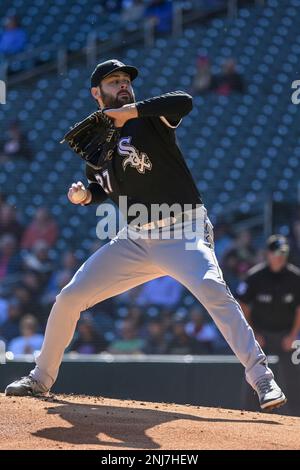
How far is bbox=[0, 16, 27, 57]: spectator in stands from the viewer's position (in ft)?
43.1

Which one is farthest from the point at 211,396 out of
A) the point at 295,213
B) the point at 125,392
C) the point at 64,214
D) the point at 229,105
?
the point at 229,105

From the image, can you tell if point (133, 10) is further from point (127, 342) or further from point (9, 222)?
point (127, 342)

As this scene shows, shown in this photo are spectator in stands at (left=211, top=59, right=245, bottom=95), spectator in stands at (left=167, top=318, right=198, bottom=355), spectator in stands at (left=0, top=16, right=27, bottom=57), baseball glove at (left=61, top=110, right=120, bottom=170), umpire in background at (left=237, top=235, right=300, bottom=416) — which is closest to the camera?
baseball glove at (left=61, top=110, right=120, bottom=170)

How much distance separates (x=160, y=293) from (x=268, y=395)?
242 inches

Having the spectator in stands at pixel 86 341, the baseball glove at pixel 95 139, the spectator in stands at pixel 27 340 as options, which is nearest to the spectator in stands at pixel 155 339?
the spectator in stands at pixel 86 341

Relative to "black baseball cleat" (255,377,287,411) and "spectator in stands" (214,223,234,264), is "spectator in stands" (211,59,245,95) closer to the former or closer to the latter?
"spectator in stands" (214,223,234,264)

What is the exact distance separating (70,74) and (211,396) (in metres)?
6.25

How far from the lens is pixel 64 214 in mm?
11352

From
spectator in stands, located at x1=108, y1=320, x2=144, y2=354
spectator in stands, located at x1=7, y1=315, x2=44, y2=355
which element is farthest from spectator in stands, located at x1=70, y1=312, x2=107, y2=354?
spectator in stands, located at x1=7, y1=315, x2=44, y2=355

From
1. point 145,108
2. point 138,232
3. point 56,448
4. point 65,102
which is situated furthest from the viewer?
point 65,102

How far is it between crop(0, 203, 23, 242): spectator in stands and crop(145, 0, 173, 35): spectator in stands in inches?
153

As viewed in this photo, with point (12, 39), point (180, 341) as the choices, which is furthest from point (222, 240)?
point (12, 39)

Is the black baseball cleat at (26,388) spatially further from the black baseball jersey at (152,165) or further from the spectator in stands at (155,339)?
the spectator in stands at (155,339)

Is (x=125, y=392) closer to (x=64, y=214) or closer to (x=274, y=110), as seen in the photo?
(x=64, y=214)
